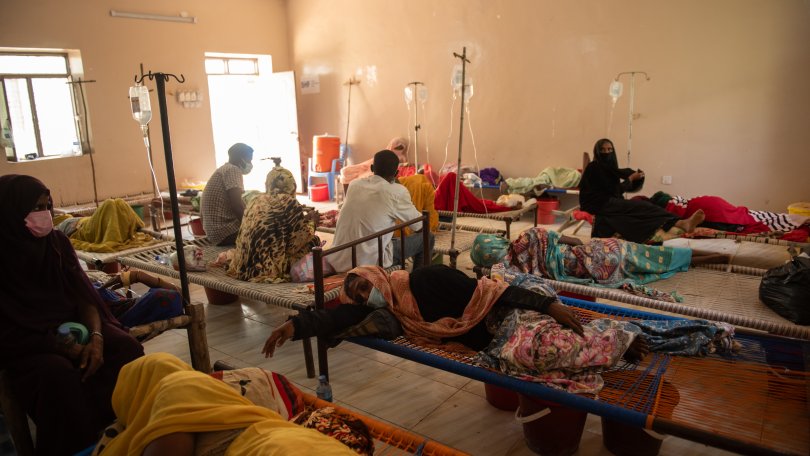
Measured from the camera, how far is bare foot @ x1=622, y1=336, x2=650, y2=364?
2.47 m

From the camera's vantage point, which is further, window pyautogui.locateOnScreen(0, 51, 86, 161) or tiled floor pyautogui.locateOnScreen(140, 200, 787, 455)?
window pyautogui.locateOnScreen(0, 51, 86, 161)

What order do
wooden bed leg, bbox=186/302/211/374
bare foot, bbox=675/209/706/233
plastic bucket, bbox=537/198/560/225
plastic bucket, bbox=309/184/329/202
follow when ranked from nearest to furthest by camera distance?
1. wooden bed leg, bbox=186/302/211/374
2. bare foot, bbox=675/209/706/233
3. plastic bucket, bbox=537/198/560/225
4. plastic bucket, bbox=309/184/329/202

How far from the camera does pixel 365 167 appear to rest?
28.6 ft

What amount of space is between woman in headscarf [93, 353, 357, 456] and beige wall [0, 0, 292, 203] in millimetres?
6910

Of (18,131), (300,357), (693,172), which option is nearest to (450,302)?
(300,357)

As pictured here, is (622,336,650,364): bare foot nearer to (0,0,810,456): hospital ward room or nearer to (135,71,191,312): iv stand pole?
(0,0,810,456): hospital ward room

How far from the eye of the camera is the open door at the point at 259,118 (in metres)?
10.0

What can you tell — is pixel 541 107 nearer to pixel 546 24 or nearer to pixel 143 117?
pixel 546 24

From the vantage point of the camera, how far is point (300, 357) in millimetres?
3576

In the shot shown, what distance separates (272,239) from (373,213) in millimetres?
732

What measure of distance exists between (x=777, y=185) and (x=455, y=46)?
4.69 metres

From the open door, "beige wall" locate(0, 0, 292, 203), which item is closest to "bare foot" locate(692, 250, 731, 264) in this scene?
the open door

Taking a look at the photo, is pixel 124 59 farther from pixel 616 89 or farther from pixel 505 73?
pixel 616 89

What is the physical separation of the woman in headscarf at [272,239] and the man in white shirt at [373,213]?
0.87 feet
